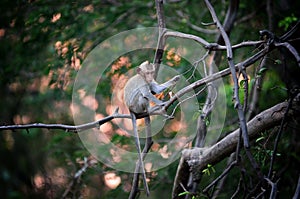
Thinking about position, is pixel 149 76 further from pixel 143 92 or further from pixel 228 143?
pixel 228 143

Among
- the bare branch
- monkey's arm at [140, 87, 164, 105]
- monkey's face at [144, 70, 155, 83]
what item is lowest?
the bare branch

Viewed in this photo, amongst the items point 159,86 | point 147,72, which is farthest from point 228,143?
point 147,72

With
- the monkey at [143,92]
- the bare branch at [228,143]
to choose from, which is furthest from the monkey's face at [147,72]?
the bare branch at [228,143]

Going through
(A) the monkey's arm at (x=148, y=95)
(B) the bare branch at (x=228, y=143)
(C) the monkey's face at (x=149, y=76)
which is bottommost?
→ (B) the bare branch at (x=228, y=143)

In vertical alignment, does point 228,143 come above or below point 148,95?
below

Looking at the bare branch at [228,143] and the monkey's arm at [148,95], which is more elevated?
the monkey's arm at [148,95]

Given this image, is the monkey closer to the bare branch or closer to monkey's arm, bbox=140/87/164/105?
monkey's arm, bbox=140/87/164/105

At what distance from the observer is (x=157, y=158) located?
14.1ft

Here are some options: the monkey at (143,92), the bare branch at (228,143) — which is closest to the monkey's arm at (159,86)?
the monkey at (143,92)

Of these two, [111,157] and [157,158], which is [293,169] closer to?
[157,158]

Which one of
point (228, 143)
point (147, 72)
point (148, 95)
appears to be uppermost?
point (147, 72)

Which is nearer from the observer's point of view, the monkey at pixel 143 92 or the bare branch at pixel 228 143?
the bare branch at pixel 228 143

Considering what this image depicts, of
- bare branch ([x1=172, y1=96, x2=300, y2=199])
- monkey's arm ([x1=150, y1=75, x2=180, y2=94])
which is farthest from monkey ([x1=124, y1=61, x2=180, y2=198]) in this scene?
bare branch ([x1=172, y1=96, x2=300, y2=199])

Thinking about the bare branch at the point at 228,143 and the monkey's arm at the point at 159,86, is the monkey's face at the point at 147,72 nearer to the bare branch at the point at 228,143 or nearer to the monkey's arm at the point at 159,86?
the monkey's arm at the point at 159,86
